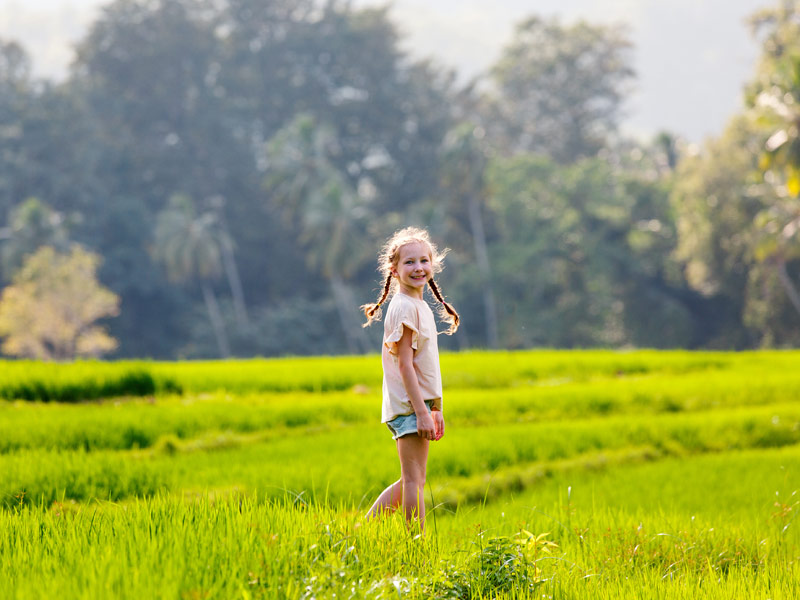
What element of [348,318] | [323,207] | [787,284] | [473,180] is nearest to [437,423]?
[787,284]

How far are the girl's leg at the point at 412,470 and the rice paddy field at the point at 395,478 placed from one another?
0.27 metres

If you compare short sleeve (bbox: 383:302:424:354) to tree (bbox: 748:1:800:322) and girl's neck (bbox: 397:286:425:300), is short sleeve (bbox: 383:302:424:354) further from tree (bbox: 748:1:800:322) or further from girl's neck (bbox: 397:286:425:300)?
tree (bbox: 748:1:800:322)

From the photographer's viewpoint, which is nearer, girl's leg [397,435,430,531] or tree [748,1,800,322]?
girl's leg [397,435,430,531]

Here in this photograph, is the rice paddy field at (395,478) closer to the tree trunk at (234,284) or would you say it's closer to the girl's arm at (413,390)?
the girl's arm at (413,390)

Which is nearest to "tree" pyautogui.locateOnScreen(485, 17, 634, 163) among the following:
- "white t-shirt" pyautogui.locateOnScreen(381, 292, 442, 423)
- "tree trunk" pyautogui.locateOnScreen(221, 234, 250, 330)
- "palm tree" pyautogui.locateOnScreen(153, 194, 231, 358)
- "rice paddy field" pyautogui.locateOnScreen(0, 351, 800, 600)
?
"tree trunk" pyautogui.locateOnScreen(221, 234, 250, 330)

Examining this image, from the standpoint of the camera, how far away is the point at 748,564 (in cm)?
466

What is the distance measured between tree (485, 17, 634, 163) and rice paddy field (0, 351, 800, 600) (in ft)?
130

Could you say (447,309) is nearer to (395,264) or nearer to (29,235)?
(395,264)

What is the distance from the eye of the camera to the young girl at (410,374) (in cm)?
449

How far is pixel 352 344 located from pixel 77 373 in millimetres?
34076

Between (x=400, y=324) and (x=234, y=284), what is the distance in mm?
A: 43149

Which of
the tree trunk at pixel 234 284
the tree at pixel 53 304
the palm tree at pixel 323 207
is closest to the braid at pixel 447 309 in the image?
the tree at pixel 53 304

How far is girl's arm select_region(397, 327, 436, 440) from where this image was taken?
14.6 ft

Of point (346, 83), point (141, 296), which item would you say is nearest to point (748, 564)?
point (141, 296)
